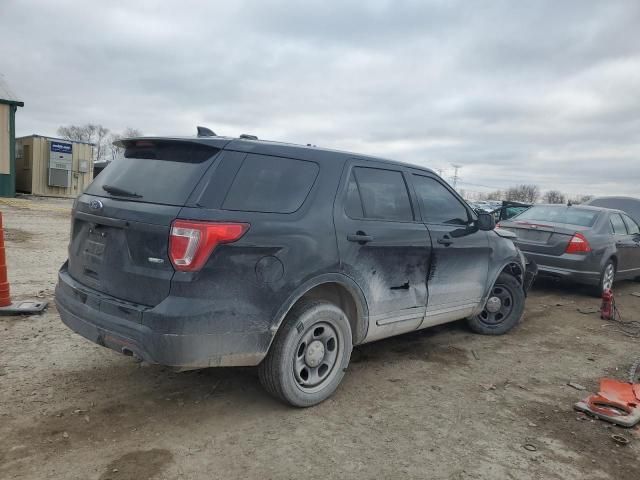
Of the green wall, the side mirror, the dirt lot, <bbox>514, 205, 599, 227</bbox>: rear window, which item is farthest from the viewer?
the green wall

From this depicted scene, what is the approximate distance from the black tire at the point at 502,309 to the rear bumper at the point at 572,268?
2.43 m

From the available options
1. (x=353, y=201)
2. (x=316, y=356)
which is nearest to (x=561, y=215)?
(x=353, y=201)

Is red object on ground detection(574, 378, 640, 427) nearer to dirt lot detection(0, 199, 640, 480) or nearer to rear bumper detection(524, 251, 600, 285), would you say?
dirt lot detection(0, 199, 640, 480)

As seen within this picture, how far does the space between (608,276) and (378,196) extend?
6054 millimetres

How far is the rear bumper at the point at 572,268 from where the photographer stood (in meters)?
7.47

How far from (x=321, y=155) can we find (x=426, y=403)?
203 centimetres

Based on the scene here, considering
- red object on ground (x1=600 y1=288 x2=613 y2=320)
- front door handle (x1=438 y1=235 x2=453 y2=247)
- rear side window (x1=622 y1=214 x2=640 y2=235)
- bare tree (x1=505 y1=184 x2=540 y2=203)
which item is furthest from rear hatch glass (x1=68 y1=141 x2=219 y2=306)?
bare tree (x1=505 y1=184 x2=540 y2=203)

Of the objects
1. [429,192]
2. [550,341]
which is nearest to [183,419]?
[429,192]

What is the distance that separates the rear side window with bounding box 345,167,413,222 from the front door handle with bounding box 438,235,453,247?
0.40m

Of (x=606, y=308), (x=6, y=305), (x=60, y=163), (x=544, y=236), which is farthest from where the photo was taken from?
(x=60, y=163)

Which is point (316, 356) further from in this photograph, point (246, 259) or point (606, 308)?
point (606, 308)

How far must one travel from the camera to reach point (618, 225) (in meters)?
8.57

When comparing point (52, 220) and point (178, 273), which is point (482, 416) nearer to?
point (178, 273)

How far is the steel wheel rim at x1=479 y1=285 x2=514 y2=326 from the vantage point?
5531mm
